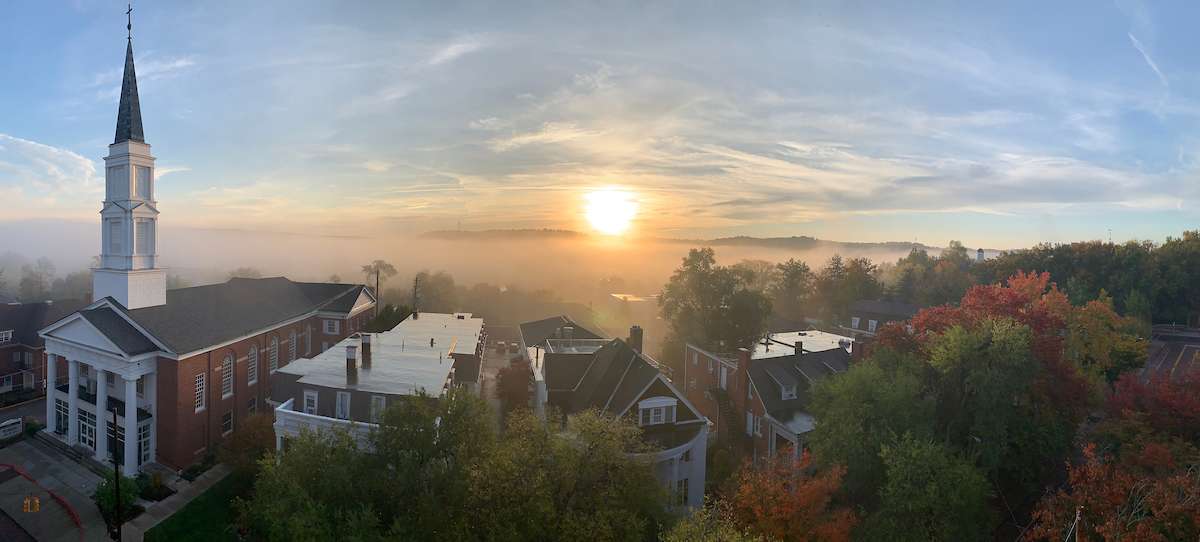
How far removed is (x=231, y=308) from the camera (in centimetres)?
4094

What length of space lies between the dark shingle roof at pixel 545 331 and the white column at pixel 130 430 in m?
27.2

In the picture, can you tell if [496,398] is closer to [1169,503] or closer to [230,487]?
[230,487]

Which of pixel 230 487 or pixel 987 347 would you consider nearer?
pixel 987 347

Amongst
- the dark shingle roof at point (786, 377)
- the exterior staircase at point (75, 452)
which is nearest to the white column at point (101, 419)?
the exterior staircase at point (75, 452)

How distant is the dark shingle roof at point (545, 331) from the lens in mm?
49903

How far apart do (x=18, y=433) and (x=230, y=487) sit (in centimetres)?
1866

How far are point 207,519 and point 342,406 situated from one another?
8001mm

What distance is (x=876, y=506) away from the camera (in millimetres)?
25297

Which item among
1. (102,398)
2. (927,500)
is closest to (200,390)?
(102,398)

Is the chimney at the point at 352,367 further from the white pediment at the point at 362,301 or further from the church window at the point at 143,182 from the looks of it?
the white pediment at the point at 362,301

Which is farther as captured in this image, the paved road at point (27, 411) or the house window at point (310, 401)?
the paved road at point (27, 411)

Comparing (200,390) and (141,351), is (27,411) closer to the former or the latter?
(200,390)

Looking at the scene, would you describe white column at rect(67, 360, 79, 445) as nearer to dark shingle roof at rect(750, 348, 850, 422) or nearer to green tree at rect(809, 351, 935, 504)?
dark shingle roof at rect(750, 348, 850, 422)

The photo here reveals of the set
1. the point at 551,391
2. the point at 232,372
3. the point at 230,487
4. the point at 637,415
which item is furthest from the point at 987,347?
the point at 232,372
